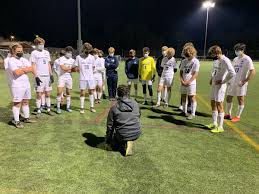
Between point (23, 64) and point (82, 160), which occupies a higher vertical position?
point (23, 64)

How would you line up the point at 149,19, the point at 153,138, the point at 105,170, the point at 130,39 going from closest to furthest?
the point at 105,170, the point at 153,138, the point at 130,39, the point at 149,19

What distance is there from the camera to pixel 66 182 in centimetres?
420

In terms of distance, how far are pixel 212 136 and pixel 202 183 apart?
2449mm

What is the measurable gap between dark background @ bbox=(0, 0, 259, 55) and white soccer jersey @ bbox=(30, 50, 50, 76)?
72.7 meters

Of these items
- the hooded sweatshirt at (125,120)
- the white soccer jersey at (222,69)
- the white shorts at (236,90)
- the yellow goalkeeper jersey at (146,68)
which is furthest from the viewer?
the yellow goalkeeper jersey at (146,68)

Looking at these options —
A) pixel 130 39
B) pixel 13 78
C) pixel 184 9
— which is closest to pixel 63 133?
pixel 13 78

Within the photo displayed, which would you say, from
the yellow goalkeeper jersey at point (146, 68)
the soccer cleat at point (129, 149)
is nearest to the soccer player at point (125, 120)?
the soccer cleat at point (129, 149)

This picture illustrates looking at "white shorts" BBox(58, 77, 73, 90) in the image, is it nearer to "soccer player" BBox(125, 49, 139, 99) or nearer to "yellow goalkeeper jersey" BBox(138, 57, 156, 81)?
"soccer player" BBox(125, 49, 139, 99)

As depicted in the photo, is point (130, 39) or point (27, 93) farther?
point (130, 39)

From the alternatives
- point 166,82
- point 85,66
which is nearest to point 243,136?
point 166,82

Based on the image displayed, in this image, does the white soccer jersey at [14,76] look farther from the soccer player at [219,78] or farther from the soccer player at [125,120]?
the soccer player at [219,78]

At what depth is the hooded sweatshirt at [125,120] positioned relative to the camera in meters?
5.20

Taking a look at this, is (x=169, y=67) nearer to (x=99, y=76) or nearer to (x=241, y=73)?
(x=241, y=73)

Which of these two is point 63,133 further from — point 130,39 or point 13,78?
point 130,39
